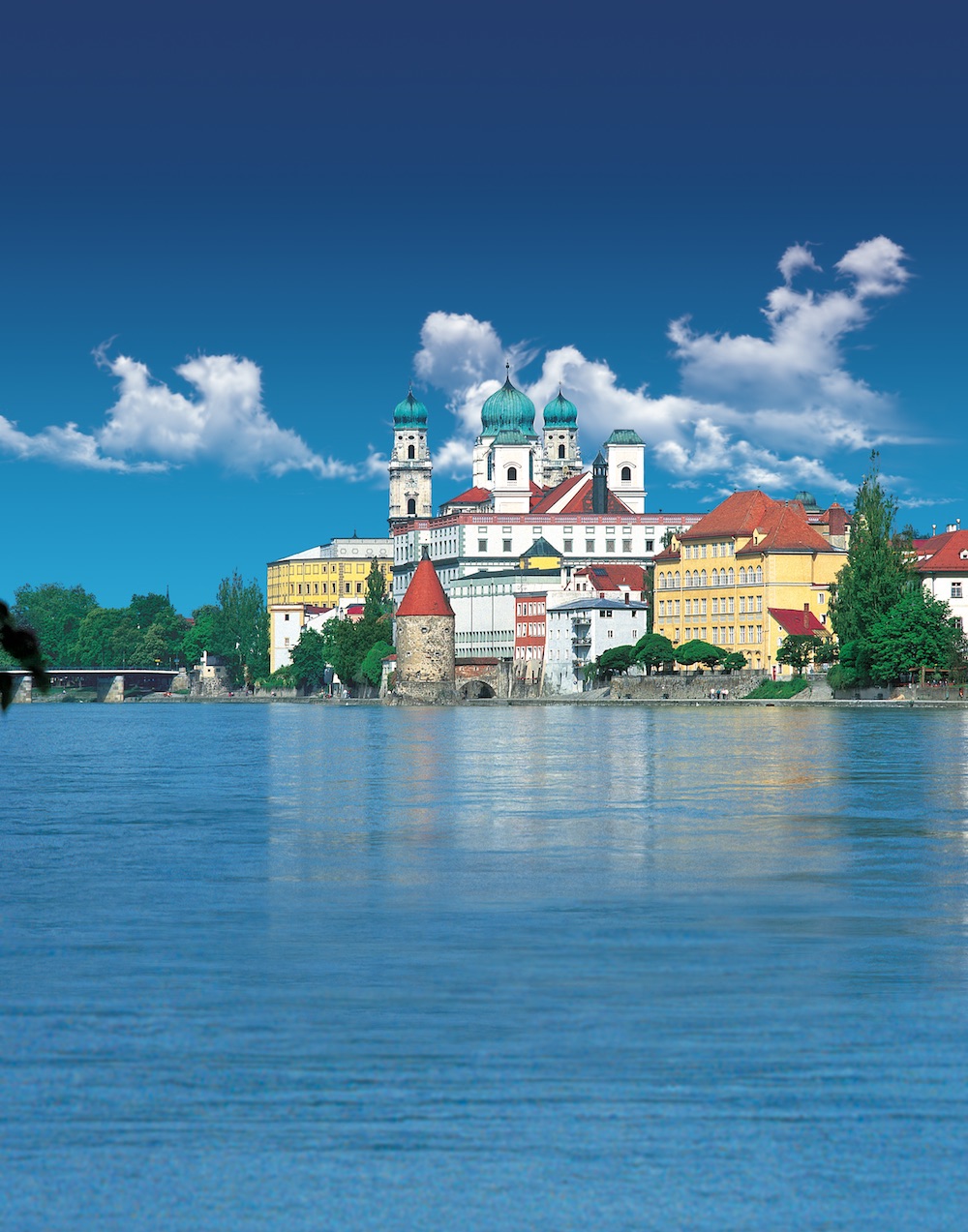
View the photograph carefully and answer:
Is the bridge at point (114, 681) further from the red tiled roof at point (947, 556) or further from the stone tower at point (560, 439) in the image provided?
the red tiled roof at point (947, 556)

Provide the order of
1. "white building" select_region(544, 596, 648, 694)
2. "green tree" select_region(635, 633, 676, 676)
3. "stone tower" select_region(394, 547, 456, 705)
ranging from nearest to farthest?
"green tree" select_region(635, 633, 676, 676)
"white building" select_region(544, 596, 648, 694)
"stone tower" select_region(394, 547, 456, 705)

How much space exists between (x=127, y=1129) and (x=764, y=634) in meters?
93.1

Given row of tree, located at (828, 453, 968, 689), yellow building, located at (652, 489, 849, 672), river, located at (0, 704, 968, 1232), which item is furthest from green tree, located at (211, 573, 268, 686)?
river, located at (0, 704, 968, 1232)

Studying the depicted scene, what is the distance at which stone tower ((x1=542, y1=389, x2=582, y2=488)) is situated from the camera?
15600cm

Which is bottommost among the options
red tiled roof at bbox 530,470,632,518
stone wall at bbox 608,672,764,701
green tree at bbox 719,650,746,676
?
stone wall at bbox 608,672,764,701

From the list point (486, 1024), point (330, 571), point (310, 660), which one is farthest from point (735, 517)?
point (486, 1024)

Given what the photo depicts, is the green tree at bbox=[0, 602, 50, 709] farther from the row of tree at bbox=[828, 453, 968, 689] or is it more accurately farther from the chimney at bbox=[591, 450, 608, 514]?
the chimney at bbox=[591, 450, 608, 514]

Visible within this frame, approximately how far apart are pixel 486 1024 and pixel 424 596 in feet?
337

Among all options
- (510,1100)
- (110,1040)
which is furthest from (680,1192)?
(110,1040)

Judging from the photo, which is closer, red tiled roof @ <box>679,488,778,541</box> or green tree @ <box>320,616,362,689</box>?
red tiled roof @ <box>679,488,778,541</box>

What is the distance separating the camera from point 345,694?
419 ft

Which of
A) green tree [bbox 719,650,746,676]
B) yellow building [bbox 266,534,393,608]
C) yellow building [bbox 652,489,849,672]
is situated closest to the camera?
green tree [bbox 719,650,746,676]

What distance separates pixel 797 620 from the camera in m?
97.2

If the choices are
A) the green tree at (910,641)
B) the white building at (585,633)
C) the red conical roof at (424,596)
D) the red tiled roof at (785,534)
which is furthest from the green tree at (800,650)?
the red conical roof at (424,596)
